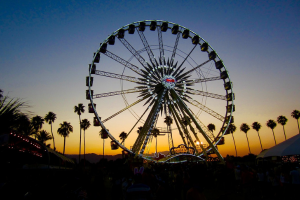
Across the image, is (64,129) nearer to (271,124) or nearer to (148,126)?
(148,126)

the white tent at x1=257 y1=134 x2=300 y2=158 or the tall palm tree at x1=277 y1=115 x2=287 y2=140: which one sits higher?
the tall palm tree at x1=277 y1=115 x2=287 y2=140

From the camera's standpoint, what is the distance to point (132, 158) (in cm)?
2452

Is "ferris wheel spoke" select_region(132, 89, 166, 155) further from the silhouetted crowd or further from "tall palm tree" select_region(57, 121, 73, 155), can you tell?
"tall palm tree" select_region(57, 121, 73, 155)

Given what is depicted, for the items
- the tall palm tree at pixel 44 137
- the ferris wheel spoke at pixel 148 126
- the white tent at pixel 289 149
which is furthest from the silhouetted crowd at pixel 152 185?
the tall palm tree at pixel 44 137

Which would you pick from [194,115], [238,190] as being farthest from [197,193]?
[194,115]

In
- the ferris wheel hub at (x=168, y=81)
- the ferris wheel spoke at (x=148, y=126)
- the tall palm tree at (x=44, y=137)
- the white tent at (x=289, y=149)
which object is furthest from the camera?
the tall palm tree at (x=44, y=137)

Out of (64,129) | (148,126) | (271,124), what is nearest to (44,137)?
(64,129)

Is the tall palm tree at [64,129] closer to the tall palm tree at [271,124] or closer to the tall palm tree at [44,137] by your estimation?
the tall palm tree at [44,137]

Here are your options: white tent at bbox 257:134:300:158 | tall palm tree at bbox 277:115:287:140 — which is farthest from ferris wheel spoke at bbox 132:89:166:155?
tall palm tree at bbox 277:115:287:140

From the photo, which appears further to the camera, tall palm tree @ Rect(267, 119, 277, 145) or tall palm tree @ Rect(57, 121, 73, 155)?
tall palm tree @ Rect(267, 119, 277, 145)

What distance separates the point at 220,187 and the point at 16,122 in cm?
1444

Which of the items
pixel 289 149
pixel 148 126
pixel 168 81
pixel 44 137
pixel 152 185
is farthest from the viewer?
pixel 44 137

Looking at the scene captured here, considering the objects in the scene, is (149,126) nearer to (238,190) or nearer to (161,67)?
(161,67)

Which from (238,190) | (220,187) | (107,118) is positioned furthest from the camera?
(107,118)
